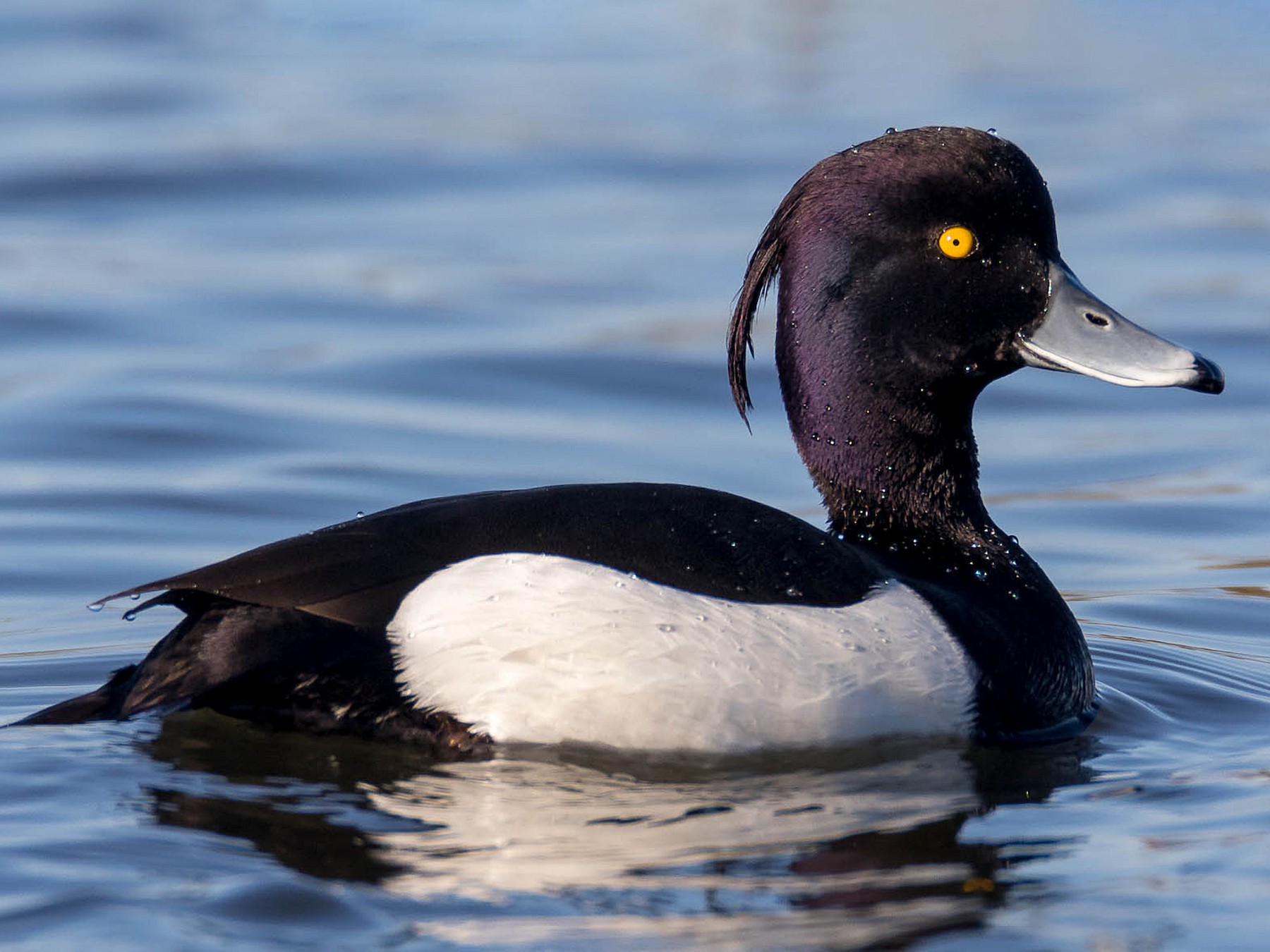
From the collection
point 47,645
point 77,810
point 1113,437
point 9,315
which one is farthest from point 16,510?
point 1113,437

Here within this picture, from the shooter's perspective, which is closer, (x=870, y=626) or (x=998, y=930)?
(x=998, y=930)

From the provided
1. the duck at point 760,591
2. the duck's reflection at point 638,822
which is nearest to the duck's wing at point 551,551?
the duck at point 760,591

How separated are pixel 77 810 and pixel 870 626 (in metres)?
1.55

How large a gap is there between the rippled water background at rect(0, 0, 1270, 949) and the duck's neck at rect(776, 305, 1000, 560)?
60 centimetres

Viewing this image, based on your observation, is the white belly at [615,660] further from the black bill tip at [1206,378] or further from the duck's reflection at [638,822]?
the black bill tip at [1206,378]

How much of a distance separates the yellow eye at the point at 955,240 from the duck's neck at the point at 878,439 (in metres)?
0.28

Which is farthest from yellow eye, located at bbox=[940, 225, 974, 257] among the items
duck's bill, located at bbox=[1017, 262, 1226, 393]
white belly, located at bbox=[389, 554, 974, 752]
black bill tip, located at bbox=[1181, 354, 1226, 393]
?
white belly, located at bbox=[389, 554, 974, 752]

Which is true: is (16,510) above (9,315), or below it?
below

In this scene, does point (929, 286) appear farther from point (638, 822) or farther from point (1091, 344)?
point (638, 822)

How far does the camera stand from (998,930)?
343 cm

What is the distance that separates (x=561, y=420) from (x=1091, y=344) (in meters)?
3.12

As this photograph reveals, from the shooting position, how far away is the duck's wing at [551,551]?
13.3 feet

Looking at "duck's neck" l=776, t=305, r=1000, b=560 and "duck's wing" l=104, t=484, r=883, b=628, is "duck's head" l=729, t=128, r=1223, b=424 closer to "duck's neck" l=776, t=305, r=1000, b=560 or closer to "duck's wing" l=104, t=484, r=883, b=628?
"duck's neck" l=776, t=305, r=1000, b=560

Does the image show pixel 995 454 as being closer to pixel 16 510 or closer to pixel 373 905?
pixel 16 510
